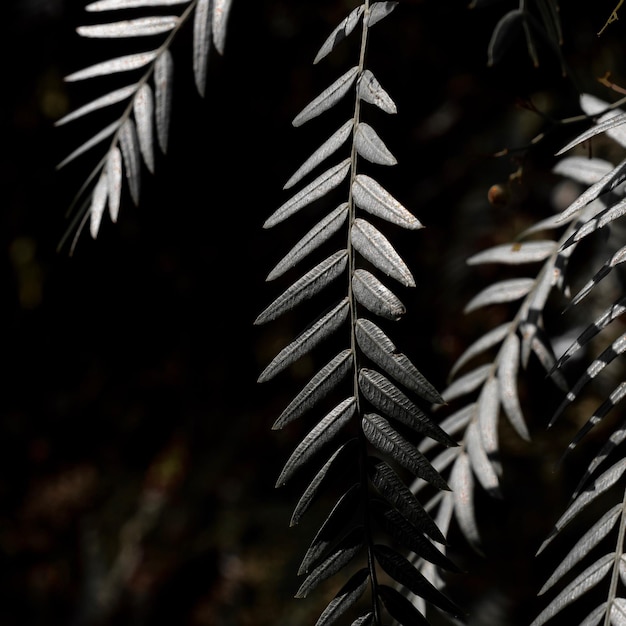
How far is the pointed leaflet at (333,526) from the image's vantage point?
425 millimetres

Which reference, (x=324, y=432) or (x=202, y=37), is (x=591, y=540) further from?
(x=202, y=37)

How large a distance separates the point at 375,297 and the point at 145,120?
0.30 m

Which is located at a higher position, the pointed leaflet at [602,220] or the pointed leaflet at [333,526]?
the pointed leaflet at [602,220]

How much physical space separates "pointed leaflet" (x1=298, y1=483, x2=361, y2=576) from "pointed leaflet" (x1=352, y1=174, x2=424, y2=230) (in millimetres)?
164

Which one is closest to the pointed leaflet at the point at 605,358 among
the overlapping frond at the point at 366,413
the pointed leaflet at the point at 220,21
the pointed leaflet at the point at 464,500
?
the overlapping frond at the point at 366,413

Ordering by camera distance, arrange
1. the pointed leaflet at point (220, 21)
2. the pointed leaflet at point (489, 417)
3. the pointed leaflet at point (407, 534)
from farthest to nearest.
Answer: the pointed leaflet at point (489, 417) < the pointed leaflet at point (220, 21) < the pointed leaflet at point (407, 534)

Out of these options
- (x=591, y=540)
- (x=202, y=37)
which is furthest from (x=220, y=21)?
(x=591, y=540)

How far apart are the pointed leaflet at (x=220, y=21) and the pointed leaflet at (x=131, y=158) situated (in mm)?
116

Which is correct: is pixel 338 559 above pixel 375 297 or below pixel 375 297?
below

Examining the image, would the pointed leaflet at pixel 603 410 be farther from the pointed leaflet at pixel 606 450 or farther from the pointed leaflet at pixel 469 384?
the pointed leaflet at pixel 469 384

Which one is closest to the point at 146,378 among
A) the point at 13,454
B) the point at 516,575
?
the point at 13,454

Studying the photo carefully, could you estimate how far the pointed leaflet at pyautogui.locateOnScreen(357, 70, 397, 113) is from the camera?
44cm

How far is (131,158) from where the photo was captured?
1.97ft

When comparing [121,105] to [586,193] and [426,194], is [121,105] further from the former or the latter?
[586,193]
